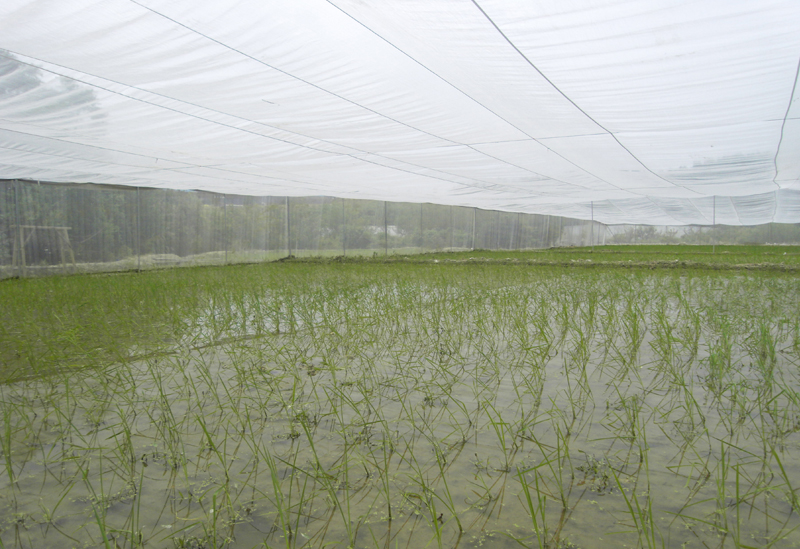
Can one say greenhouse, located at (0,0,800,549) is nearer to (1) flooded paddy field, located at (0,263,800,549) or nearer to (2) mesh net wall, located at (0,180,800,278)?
(1) flooded paddy field, located at (0,263,800,549)

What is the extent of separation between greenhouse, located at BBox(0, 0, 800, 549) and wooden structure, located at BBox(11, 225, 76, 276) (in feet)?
0.76

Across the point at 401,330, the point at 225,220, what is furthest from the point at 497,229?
the point at 401,330

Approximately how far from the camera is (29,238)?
8.46 m

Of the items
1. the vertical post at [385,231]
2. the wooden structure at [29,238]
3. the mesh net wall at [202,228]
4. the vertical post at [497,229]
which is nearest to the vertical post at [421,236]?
the mesh net wall at [202,228]

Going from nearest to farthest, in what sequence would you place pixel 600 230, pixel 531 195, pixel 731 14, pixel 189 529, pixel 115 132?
pixel 189 529
pixel 731 14
pixel 115 132
pixel 531 195
pixel 600 230

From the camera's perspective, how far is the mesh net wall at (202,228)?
853 cm

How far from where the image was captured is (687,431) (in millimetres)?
1612

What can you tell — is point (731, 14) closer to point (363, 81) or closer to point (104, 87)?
point (363, 81)

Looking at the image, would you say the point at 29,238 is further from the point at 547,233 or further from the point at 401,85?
the point at 547,233

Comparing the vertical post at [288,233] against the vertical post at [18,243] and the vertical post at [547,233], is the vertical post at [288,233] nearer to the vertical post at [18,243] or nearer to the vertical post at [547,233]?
the vertical post at [18,243]

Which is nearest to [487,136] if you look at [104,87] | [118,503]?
[104,87]

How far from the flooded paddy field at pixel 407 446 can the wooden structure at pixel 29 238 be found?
22.3 feet

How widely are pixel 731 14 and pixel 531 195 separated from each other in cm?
919

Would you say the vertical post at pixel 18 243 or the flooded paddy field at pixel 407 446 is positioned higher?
the vertical post at pixel 18 243
